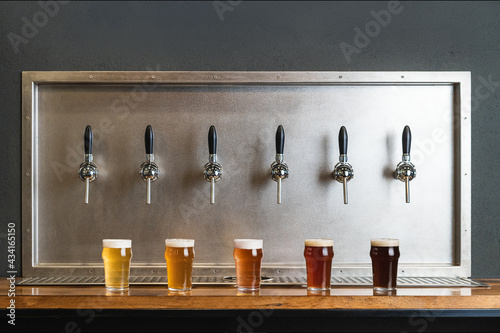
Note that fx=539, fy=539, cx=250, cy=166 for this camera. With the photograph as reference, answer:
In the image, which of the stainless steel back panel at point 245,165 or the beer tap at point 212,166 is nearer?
the beer tap at point 212,166

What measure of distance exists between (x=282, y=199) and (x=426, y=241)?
579 mm

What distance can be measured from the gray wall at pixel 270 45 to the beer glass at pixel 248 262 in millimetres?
740

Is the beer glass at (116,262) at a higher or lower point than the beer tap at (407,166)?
lower

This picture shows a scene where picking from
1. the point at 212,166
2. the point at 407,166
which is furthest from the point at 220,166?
the point at 407,166

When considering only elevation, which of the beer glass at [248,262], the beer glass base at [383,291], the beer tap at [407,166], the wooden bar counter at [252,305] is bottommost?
the wooden bar counter at [252,305]

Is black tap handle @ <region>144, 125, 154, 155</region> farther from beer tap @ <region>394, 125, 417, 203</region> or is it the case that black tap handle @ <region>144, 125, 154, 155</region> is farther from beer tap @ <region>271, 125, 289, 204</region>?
beer tap @ <region>394, 125, 417, 203</region>

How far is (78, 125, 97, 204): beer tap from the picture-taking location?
6.43 feet

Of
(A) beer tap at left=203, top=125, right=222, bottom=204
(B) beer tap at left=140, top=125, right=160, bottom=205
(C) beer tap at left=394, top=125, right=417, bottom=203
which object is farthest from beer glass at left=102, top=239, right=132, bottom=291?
(C) beer tap at left=394, top=125, right=417, bottom=203

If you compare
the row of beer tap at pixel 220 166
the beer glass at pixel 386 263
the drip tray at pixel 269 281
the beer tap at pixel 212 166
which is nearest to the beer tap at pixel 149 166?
the row of beer tap at pixel 220 166

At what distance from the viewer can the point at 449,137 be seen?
210 cm

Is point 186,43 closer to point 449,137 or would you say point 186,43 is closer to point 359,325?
point 449,137

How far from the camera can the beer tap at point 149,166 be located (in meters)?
1.95

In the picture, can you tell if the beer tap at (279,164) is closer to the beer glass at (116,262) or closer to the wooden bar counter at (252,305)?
the wooden bar counter at (252,305)

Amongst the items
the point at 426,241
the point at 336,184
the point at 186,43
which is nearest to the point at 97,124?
the point at 186,43
